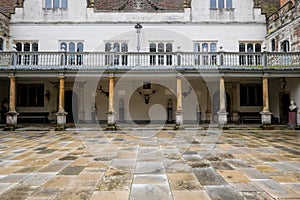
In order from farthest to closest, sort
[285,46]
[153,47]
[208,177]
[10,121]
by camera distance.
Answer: [153,47], [285,46], [10,121], [208,177]

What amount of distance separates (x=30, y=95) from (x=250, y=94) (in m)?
16.3

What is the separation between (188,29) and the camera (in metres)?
17.0

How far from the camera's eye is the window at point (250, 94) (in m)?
17.4

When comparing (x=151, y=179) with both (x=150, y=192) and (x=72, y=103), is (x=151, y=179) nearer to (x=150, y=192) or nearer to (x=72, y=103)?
(x=150, y=192)

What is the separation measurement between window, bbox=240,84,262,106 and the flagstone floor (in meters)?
10.3

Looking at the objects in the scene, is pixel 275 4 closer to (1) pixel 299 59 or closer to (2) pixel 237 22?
(2) pixel 237 22

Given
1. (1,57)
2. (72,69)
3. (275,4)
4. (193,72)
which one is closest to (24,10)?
(1,57)

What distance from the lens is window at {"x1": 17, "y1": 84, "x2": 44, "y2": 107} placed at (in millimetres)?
17328

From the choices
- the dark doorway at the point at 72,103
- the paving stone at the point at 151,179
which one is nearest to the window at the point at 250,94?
the dark doorway at the point at 72,103

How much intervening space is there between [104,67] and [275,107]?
1201 centimetres

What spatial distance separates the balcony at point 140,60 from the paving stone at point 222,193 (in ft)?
33.0

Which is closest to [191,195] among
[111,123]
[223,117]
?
[111,123]

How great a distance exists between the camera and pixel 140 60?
13906mm

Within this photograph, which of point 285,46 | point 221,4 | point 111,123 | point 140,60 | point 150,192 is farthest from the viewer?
point 221,4
